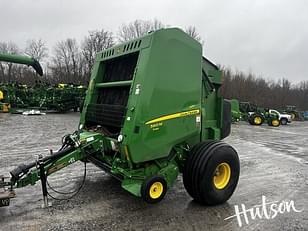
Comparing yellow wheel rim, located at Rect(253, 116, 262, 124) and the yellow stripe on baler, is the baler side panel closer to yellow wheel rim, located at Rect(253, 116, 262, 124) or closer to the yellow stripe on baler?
the yellow stripe on baler

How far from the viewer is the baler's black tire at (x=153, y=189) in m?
3.62

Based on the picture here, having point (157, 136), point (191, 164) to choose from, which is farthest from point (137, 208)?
point (157, 136)

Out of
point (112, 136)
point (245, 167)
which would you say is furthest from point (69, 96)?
point (112, 136)

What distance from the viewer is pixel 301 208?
4.40 m

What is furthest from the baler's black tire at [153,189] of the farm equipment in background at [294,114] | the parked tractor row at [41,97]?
the farm equipment in background at [294,114]

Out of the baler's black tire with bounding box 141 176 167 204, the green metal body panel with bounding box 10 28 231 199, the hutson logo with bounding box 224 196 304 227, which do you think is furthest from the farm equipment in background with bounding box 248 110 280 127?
the baler's black tire with bounding box 141 176 167 204

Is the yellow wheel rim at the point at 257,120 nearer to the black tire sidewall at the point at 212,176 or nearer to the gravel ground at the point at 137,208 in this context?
the gravel ground at the point at 137,208

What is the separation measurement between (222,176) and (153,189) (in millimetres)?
1262

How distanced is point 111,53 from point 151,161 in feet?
6.63

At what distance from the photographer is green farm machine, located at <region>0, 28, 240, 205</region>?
12.1ft

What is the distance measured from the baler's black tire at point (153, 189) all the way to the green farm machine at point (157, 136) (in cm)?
1

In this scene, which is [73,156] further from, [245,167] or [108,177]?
[245,167]

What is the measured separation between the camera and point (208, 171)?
13.2 feet

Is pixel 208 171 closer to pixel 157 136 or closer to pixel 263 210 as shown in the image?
pixel 157 136
